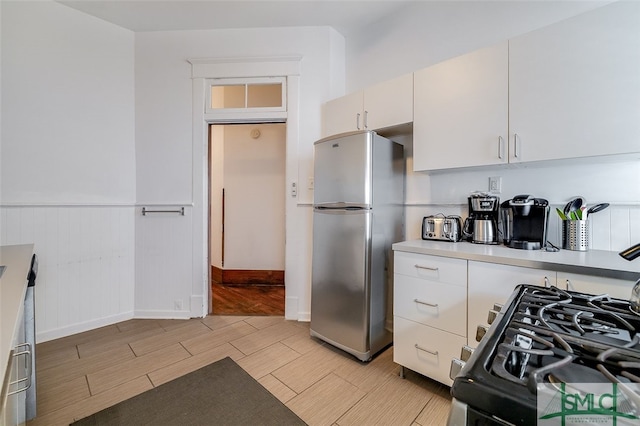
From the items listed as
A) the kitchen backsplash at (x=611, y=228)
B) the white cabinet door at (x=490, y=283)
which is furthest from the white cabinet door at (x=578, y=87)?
the white cabinet door at (x=490, y=283)

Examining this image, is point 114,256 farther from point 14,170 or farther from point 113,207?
point 14,170

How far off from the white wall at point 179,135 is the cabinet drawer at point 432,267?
3.83ft

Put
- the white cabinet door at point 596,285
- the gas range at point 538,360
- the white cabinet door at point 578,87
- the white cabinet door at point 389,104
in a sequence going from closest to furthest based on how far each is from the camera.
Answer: the gas range at point 538,360 → the white cabinet door at point 596,285 → the white cabinet door at point 578,87 → the white cabinet door at point 389,104

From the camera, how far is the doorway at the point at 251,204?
386 centimetres

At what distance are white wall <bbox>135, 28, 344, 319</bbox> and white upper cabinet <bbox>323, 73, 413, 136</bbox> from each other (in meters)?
0.30

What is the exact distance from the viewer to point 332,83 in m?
2.72

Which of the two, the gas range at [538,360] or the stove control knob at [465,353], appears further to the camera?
the stove control knob at [465,353]

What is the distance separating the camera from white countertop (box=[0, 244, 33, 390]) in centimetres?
Result: 57

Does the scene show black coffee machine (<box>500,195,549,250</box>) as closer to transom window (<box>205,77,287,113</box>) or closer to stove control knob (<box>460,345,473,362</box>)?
stove control knob (<box>460,345,473,362</box>)

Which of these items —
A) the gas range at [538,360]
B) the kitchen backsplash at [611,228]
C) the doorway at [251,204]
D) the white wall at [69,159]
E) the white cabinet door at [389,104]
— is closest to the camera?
the gas range at [538,360]

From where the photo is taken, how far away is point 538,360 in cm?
48

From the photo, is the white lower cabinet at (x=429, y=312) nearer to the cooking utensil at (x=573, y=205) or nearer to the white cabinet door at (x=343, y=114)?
the cooking utensil at (x=573, y=205)

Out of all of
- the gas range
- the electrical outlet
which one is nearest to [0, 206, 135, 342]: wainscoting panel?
the gas range

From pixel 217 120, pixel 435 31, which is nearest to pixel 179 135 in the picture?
pixel 217 120
